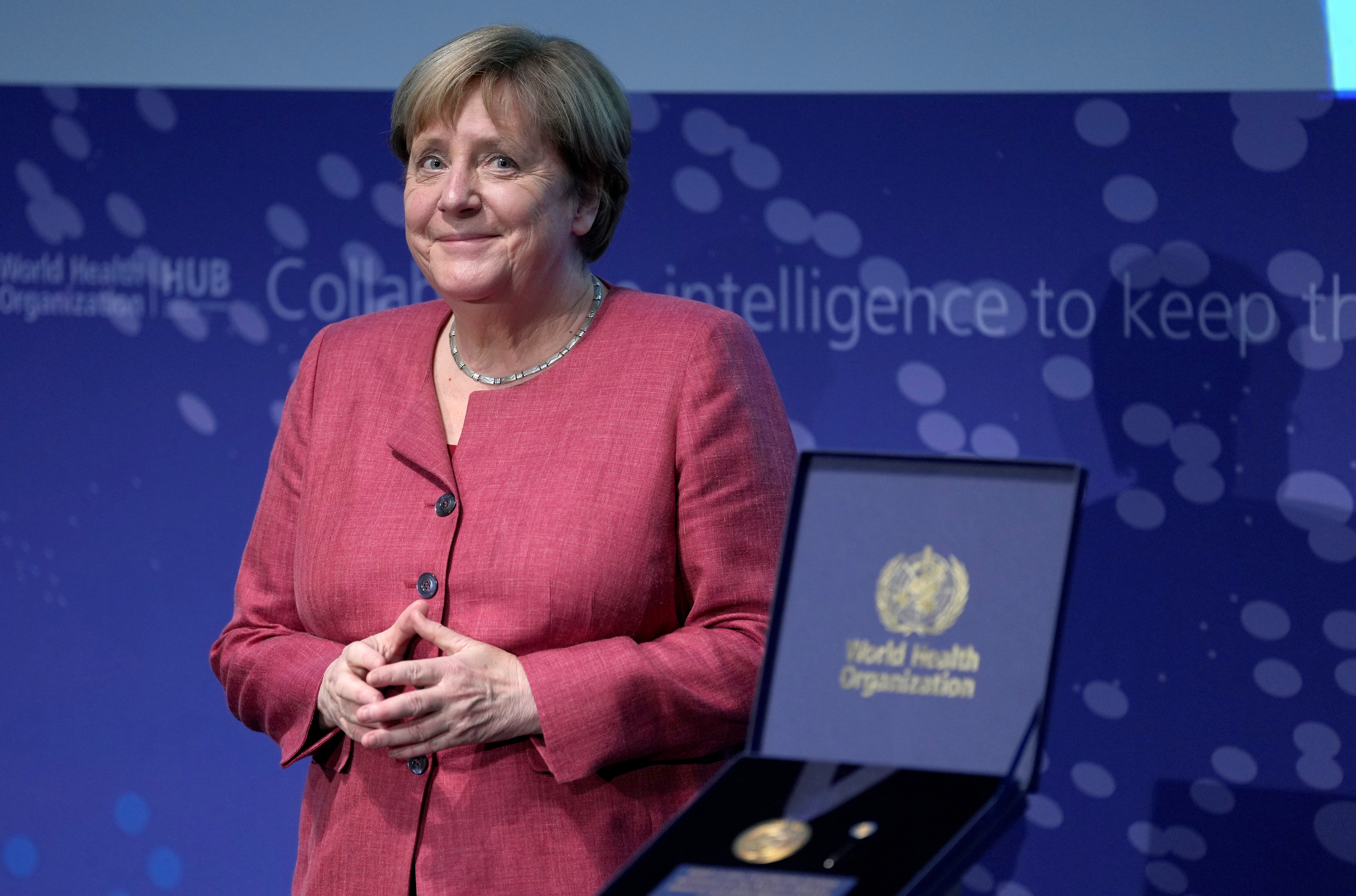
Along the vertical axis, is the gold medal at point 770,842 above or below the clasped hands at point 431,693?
below

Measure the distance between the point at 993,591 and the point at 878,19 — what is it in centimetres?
190

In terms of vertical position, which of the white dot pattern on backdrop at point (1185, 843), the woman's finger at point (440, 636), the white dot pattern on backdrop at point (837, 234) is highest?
the white dot pattern on backdrop at point (837, 234)

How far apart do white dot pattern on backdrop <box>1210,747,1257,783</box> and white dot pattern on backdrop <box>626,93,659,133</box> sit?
1666mm

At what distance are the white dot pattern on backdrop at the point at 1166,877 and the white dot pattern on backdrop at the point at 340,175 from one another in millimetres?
2134

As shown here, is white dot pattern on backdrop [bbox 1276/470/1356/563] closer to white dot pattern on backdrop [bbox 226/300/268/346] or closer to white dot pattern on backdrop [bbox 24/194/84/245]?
white dot pattern on backdrop [bbox 226/300/268/346]

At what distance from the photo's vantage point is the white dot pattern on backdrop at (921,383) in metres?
2.60

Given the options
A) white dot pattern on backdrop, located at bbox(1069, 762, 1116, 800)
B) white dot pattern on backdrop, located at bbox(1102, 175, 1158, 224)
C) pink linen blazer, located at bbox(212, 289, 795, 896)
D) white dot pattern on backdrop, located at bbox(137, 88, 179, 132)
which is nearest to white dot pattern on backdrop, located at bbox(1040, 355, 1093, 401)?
white dot pattern on backdrop, located at bbox(1102, 175, 1158, 224)

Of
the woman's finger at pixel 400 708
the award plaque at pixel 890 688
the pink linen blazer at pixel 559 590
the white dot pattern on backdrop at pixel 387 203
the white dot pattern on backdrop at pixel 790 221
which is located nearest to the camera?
the award plaque at pixel 890 688

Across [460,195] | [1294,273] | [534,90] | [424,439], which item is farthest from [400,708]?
[1294,273]

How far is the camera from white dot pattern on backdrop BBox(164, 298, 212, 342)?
9.41 feet

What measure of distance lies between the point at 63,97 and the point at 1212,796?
110 inches

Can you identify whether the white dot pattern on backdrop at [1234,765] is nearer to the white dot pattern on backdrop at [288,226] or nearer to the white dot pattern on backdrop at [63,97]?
the white dot pattern on backdrop at [288,226]

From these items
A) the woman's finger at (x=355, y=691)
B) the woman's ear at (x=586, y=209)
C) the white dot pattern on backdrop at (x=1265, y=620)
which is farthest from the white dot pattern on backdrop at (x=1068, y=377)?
the woman's finger at (x=355, y=691)

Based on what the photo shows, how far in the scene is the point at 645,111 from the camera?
8.87 ft
